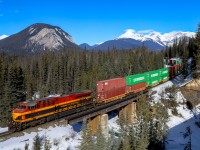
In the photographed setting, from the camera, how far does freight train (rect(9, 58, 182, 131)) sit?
1431 inches

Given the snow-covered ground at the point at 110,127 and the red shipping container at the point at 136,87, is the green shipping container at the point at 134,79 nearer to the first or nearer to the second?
the red shipping container at the point at 136,87

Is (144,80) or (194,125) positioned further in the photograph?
(144,80)

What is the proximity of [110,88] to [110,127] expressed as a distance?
8.82 meters

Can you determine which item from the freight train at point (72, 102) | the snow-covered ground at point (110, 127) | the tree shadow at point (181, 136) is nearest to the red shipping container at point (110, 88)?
the freight train at point (72, 102)

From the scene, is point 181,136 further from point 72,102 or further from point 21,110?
point 21,110

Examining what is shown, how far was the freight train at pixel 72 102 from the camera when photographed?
119 ft

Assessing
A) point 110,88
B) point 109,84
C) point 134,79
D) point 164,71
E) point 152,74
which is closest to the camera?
point 109,84

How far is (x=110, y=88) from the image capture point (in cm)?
5819

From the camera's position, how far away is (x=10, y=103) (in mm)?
65625

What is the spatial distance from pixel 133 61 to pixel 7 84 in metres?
77.0

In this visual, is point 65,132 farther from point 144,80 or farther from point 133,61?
point 133,61

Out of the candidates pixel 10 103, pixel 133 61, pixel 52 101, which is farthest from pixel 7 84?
pixel 133 61

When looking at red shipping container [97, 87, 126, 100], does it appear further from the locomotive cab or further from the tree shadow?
the locomotive cab

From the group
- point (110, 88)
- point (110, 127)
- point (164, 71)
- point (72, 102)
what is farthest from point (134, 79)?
point (164, 71)
